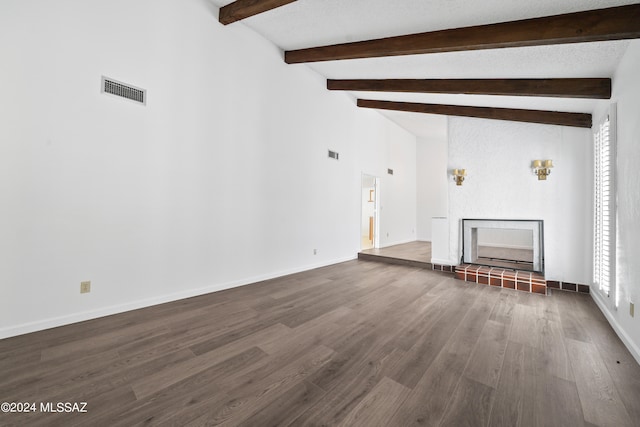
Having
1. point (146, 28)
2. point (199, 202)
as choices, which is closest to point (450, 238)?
point (199, 202)

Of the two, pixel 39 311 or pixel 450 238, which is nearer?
pixel 39 311

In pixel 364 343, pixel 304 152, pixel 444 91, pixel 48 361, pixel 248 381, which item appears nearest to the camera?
pixel 248 381

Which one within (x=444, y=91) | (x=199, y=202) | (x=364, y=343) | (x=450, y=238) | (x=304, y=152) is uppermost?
(x=444, y=91)

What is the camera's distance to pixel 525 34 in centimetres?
256

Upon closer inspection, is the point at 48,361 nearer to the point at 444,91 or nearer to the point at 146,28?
the point at 146,28

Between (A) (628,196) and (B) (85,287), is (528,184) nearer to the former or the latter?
(A) (628,196)

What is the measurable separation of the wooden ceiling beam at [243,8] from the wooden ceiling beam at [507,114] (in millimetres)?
3489

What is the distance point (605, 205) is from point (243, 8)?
495 cm

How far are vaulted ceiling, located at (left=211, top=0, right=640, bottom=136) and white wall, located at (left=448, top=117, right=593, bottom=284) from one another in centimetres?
35

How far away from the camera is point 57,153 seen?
2.62m

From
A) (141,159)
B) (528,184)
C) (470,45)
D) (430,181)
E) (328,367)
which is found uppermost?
(470,45)

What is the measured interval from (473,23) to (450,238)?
3.62m

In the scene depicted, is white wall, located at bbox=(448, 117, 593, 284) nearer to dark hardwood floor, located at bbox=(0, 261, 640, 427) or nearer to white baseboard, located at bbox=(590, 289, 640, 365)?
white baseboard, located at bbox=(590, 289, 640, 365)

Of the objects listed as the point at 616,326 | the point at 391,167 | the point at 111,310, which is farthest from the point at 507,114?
the point at 111,310
